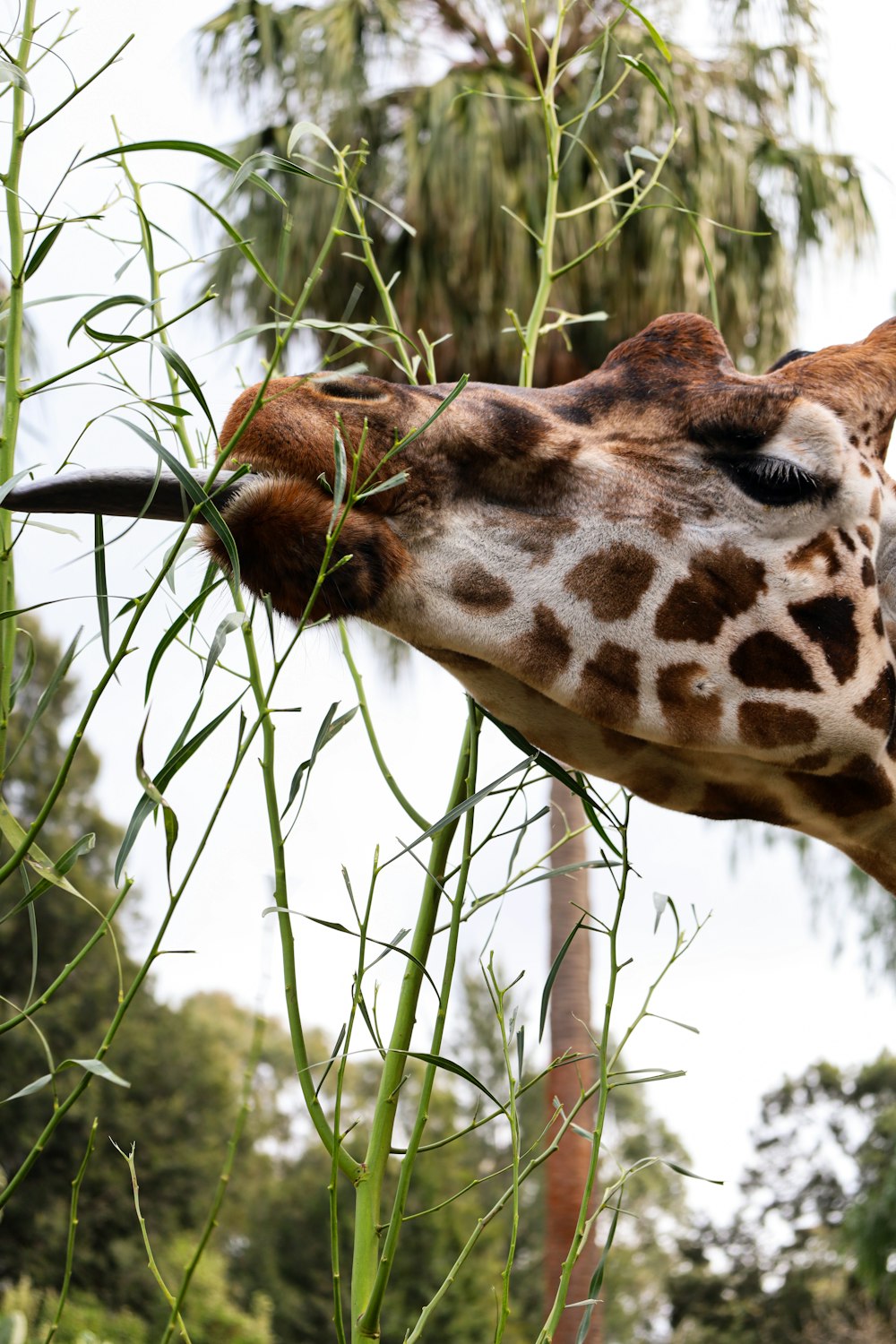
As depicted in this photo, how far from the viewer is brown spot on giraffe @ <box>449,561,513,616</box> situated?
125 centimetres

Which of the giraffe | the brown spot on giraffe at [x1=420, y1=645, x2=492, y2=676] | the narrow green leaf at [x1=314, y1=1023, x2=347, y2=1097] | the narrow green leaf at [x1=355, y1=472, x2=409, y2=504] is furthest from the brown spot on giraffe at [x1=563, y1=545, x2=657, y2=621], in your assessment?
the narrow green leaf at [x1=314, y1=1023, x2=347, y2=1097]

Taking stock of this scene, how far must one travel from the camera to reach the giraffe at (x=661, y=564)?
4.07 ft

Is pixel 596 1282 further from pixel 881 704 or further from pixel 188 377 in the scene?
pixel 188 377

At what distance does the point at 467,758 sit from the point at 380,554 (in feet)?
0.99

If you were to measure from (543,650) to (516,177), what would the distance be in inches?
280

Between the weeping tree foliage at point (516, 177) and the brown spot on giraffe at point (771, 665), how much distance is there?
257 inches

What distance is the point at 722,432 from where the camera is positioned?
4.62 ft

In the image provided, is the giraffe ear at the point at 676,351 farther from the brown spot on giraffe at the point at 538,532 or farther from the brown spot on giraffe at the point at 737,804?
the brown spot on giraffe at the point at 737,804

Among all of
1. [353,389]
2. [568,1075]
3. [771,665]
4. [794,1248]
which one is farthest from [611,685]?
[794,1248]

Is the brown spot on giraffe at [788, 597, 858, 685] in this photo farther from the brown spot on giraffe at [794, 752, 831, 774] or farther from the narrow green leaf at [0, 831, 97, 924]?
the narrow green leaf at [0, 831, 97, 924]

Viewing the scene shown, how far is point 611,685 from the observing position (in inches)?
51.8

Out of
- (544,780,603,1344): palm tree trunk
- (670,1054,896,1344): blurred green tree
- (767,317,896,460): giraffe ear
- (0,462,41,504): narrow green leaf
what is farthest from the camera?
(670,1054,896,1344): blurred green tree

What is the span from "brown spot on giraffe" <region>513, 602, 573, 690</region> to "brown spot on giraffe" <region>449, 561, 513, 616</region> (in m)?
0.04

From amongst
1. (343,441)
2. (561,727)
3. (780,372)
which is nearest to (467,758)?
(561,727)
